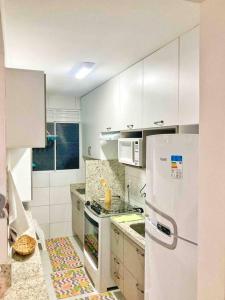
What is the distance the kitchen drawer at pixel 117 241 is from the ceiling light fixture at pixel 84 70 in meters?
1.67

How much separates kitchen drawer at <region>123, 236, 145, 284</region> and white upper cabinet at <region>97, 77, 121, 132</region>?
1246 mm

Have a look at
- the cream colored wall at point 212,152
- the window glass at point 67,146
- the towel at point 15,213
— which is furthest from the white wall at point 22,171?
the cream colored wall at point 212,152

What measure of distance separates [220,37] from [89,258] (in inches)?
114

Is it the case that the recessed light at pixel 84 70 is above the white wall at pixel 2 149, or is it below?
above

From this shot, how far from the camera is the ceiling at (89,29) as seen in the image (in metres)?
1.42

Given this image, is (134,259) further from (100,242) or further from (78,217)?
(78,217)

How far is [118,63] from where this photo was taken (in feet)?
8.15

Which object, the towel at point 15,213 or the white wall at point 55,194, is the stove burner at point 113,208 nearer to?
the towel at point 15,213

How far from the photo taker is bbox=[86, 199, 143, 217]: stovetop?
9.64ft

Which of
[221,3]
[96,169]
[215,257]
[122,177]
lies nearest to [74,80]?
[96,169]

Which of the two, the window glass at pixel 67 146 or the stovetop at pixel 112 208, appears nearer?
the stovetop at pixel 112 208

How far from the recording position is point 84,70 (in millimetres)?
2729

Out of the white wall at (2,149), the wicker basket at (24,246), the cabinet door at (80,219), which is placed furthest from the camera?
the cabinet door at (80,219)

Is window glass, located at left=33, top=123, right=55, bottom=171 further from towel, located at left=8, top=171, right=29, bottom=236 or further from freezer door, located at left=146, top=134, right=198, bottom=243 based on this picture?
freezer door, located at left=146, top=134, right=198, bottom=243
